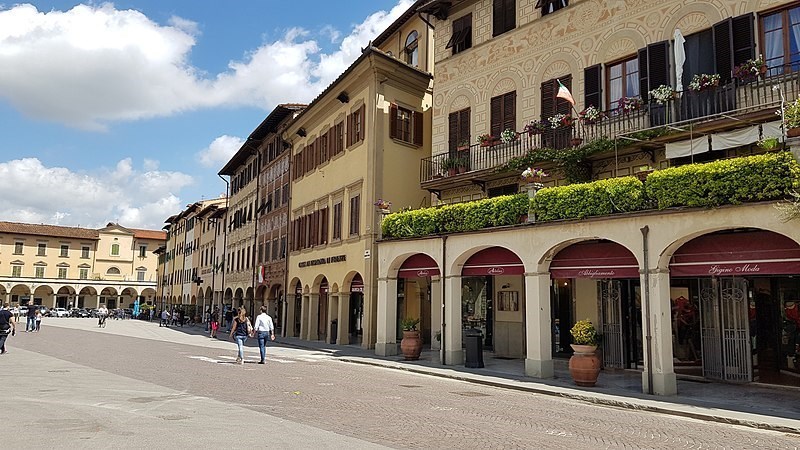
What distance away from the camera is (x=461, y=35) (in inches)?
935

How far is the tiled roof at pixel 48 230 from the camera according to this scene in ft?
279

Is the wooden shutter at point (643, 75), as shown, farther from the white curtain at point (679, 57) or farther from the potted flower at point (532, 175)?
the potted flower at point (532, 175)

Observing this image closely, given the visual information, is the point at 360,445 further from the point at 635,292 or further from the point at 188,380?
the point at 635,292

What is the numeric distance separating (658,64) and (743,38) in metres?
2.22

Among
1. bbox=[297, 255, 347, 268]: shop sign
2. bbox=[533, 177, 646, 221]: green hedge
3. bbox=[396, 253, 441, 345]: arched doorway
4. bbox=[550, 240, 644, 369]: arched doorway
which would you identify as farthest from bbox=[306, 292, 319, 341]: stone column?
bbox=[533, 177, 646, 221]: green hedge

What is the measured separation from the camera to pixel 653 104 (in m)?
16.8

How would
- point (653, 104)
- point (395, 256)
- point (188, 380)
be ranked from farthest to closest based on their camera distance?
point (395, 256) < point (653, 104) < point (188, 380)

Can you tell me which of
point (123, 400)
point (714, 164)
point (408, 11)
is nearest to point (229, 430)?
point (123, 400)

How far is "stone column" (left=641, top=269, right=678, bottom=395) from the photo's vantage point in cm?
1378

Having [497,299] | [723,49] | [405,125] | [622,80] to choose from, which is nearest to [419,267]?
[497,299]

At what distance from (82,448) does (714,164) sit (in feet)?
41.3

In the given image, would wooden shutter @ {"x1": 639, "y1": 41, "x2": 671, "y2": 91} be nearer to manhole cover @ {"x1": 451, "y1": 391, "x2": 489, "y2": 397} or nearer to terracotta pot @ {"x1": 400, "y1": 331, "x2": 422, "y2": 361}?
manhole cover @ {"x1": 451, "y1": 391, "x2": 489, "y2": 397}

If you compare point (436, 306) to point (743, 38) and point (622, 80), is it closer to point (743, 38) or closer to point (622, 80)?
point (622, 80)

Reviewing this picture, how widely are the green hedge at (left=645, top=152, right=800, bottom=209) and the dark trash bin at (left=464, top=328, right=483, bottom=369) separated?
701 cm
